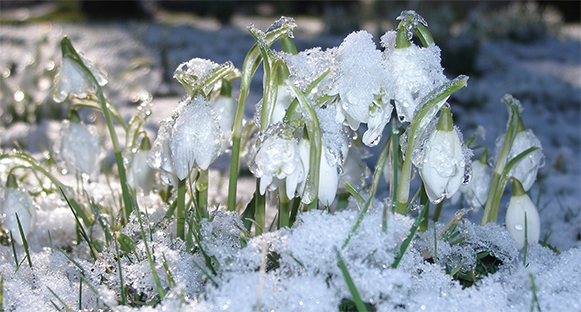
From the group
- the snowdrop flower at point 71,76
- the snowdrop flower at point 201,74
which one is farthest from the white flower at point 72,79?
the snowdrop flower at point 201,74

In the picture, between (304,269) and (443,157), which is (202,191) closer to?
(304,269)

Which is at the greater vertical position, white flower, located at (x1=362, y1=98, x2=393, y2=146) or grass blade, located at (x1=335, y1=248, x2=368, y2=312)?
white flower, located at (x1=362, y1=98, x2=393, y2=146)

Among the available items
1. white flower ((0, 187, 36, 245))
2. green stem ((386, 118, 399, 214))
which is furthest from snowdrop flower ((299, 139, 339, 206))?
white flower ((0, 187, 36, 245))

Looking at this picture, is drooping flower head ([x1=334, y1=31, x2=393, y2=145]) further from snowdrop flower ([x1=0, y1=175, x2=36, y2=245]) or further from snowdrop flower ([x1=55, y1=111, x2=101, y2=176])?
snowdrop flower ([x1=0, y1=175, x2=36, y2=245])

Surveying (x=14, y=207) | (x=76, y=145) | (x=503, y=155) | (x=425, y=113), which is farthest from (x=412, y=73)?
(x=14, y=207)

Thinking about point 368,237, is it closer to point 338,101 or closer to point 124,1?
point 338,101

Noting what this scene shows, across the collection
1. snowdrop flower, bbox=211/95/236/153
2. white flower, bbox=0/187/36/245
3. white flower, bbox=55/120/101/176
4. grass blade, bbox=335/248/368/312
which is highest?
snowdrop flower, bbox=211/95/236/153

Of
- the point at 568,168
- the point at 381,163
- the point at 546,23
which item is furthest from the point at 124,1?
the point at 381,163
